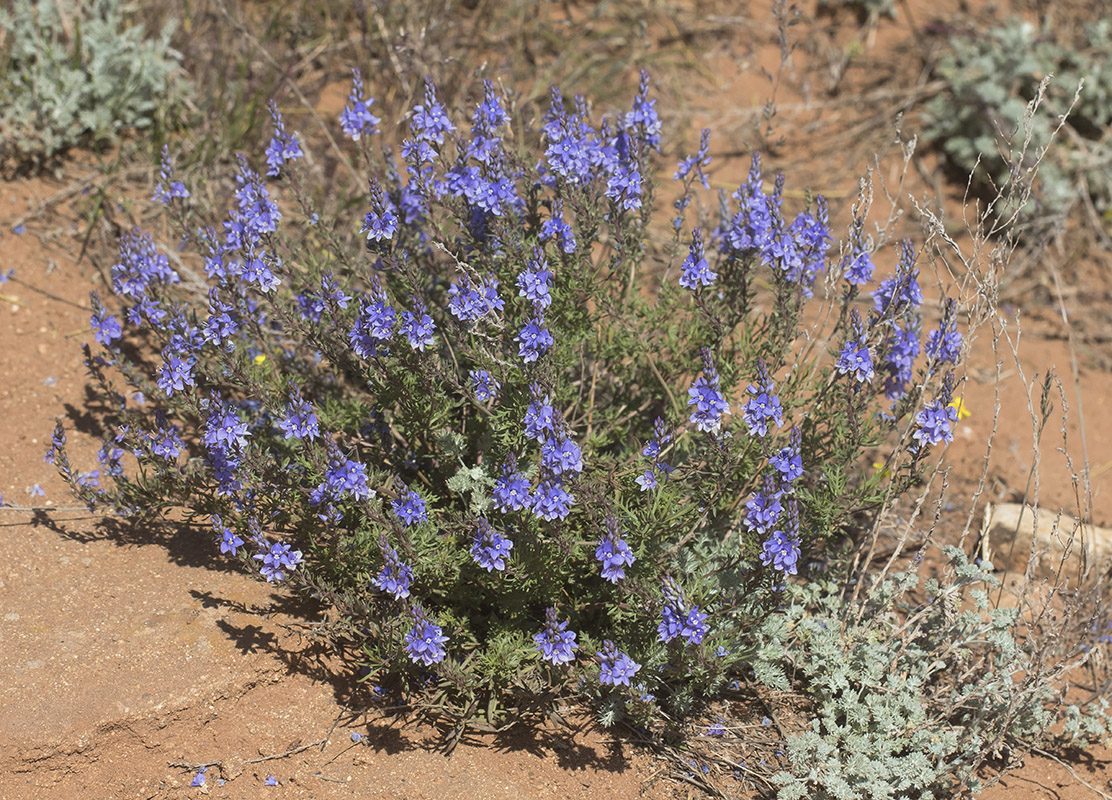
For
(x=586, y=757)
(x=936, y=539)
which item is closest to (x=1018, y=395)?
(x=936, y=539)

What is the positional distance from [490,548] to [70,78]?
4554mm

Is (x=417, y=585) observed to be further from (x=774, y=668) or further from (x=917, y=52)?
(x=917, y=52)

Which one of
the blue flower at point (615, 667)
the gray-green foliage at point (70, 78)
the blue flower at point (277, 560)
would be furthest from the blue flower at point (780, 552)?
the gray-green foliage at point (70, 78)

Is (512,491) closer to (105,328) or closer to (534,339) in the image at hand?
(534,339)

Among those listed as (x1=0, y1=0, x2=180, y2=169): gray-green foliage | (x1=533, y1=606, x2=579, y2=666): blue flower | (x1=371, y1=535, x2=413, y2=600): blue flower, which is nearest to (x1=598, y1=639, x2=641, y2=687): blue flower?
(x1=533, y1=606, x2=579, y2=666): blue flower

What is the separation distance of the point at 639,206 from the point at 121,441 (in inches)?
93.1

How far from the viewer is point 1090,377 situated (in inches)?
254

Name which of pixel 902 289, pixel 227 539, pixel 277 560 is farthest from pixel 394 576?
pixel 902 289

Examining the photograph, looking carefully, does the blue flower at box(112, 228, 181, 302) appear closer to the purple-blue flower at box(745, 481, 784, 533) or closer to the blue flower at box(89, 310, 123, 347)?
the blue flower at box(89, 310, 123, 347)

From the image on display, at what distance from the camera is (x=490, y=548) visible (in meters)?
3.31

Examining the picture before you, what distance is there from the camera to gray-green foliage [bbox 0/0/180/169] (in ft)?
19.2

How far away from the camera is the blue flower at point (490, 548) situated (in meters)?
3.29

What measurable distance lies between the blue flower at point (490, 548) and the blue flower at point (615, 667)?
1.71 ft

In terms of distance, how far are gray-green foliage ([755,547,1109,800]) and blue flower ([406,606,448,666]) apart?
4.30ft
